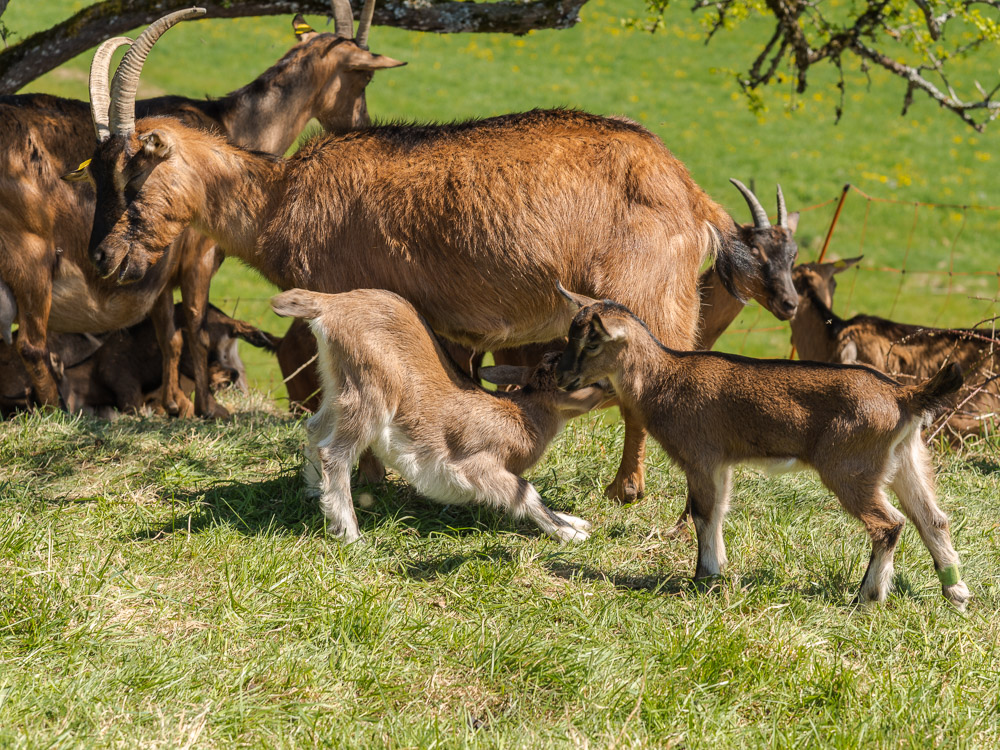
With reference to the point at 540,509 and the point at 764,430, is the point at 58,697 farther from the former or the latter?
the point at 764,430

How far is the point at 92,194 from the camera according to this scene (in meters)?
6.97

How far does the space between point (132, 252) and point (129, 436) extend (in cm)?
144

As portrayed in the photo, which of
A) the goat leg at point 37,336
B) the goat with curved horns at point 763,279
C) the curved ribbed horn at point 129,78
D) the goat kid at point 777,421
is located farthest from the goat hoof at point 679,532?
the goat leg at point 37,336

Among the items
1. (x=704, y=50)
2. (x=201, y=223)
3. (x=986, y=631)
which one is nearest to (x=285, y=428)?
(x=201, y=223)

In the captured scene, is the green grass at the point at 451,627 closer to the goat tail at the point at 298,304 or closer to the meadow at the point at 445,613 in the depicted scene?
the meadow at the point at 445,613

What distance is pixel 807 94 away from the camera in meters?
28.3

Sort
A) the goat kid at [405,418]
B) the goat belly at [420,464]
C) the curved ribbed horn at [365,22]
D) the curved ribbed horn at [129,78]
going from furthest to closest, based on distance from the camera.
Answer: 1. the curved ribbed horn at [365,22]
2. the curved ribbed horn at [129,78]
3. the goat belly at [420,464]
4. the goat kid at [405,418]

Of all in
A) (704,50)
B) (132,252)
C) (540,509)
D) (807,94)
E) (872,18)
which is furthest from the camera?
(704,50)

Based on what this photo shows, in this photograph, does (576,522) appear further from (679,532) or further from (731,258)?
(731,258)

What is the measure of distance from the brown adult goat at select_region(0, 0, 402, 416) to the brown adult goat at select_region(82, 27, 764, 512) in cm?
155

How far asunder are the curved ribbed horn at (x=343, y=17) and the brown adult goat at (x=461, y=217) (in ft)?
7.15

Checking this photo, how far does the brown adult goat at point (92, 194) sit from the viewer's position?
6754mm

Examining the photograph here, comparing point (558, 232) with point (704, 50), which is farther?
point (704, 50)

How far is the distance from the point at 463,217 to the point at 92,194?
3.26 m
